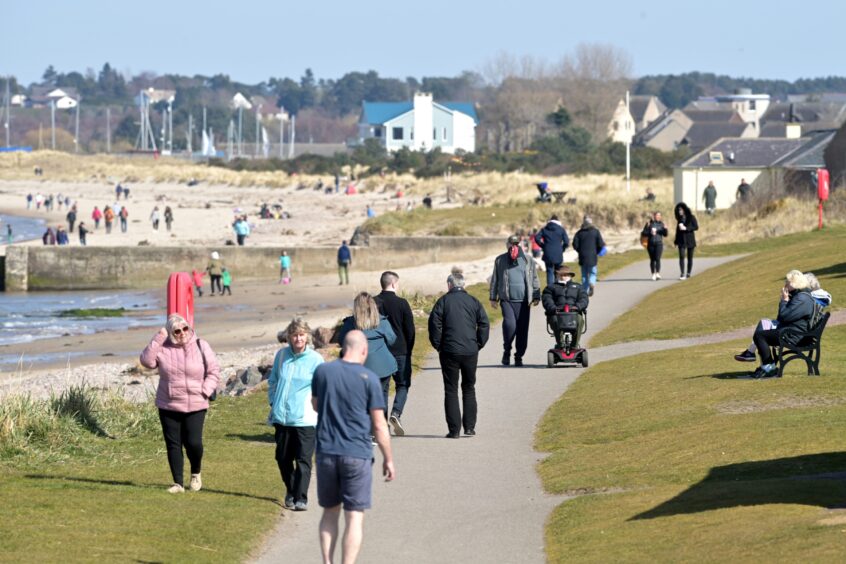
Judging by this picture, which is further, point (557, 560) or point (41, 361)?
point (41, 361)

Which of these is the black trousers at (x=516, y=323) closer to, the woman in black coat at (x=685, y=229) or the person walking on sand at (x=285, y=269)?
the woman in black coat at (x=685, y=229)

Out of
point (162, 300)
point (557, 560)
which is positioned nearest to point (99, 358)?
point (162, 300)

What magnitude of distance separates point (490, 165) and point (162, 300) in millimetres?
62276

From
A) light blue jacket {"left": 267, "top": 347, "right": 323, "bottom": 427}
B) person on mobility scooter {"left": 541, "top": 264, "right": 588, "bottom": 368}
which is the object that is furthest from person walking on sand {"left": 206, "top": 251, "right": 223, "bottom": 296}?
light blue jacket {"left": 267, "top": 347, "right": 323, "bottom": 427}

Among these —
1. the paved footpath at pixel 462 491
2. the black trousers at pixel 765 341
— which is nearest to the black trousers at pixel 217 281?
the paved footpath at pixel 462 491

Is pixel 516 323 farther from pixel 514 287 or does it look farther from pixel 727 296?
pixel 727 296

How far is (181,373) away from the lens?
1149cm

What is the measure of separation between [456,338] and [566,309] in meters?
4.63

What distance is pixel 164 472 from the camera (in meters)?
13.0

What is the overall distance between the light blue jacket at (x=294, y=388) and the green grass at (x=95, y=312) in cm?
3000

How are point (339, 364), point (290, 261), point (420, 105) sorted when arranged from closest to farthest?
point (339, 364) < point (290, 261) < point (420, 105)

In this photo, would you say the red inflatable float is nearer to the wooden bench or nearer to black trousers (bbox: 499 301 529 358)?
black trousers (bbox: 499 301 529 358)

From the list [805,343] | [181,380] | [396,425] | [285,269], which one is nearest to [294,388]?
[181,380]

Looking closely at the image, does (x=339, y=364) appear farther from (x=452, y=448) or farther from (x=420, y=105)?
(x=420, y=105)
